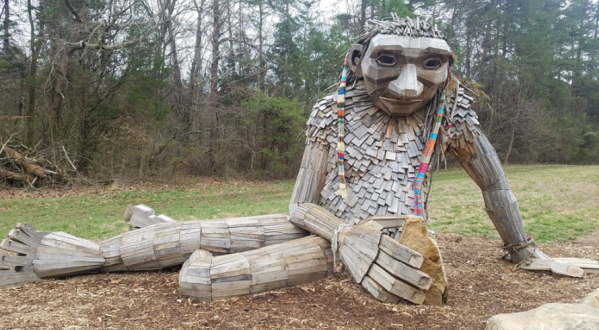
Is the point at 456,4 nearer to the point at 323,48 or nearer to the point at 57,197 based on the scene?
the point at 323,48

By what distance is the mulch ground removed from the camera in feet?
7.52

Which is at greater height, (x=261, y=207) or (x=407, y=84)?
(x=407, y=84)

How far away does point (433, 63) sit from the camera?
294 cm

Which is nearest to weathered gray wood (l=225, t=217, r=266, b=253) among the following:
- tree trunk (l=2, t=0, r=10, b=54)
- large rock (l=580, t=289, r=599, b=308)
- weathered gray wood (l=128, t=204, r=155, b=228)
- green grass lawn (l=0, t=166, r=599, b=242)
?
weathered gray wood (l=128, t=204, r=155, b=228)

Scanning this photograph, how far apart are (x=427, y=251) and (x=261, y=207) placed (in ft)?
21.9

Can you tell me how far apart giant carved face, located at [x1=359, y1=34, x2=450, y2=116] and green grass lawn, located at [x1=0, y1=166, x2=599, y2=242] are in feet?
11.4

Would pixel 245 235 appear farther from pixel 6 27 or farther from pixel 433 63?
pixel 6 27

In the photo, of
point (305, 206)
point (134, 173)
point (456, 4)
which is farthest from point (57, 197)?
point (456, 4)

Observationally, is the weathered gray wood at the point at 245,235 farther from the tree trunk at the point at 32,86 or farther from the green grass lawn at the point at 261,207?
the tree trunk at the point at 32,86

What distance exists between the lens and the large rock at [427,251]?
244 centimetres

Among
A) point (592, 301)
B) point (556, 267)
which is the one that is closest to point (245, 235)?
point (592, 301)

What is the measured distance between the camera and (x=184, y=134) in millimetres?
14602

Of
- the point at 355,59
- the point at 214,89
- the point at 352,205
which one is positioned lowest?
the point at 352,205

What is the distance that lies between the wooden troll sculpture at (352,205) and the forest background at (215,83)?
6.07m
